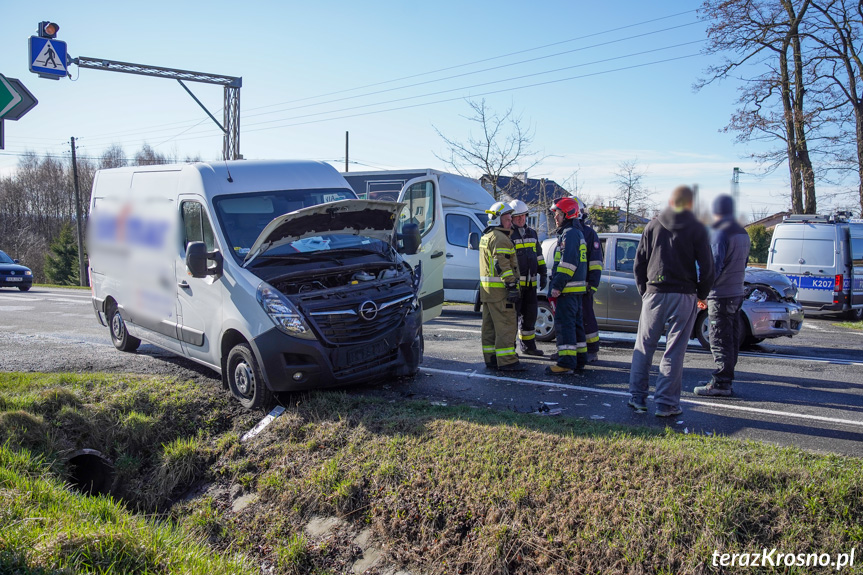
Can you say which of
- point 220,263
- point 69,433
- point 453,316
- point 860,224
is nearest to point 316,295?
point 220,263

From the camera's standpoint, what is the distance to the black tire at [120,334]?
8.67m

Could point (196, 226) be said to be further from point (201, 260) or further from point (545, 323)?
point (545, 323)

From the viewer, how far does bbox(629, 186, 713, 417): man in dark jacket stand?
496cm

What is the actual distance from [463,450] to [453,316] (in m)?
8.85

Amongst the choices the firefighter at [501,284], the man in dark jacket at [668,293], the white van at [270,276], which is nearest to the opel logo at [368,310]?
the white van at [270,276]

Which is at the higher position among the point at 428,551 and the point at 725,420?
the point at 725,420

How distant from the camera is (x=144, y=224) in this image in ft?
24.7

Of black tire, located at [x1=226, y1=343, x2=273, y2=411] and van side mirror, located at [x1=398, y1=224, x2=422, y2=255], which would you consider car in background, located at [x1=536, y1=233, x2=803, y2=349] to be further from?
black tire, located at [x1=226, y1=343, x2=273, y2=411]

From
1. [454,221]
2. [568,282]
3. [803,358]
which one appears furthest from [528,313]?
[454,221]

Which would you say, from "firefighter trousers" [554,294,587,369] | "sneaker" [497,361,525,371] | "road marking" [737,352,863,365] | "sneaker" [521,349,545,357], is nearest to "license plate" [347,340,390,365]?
"sneaker" [497,361,525,371]

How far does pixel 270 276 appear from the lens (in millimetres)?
5562

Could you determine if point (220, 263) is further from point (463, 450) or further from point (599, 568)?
point (599, 568)

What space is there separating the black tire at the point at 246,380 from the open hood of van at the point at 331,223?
89 centimetres

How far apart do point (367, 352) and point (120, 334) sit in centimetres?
490
